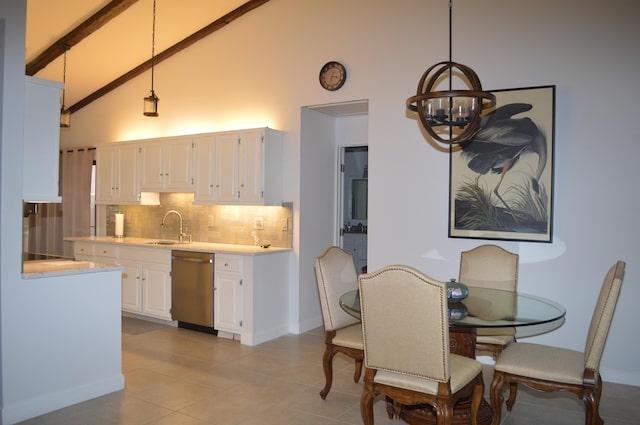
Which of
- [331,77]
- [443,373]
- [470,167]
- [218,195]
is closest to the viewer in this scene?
[443,373]

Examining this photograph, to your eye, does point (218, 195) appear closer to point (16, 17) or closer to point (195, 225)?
point (195, 225)

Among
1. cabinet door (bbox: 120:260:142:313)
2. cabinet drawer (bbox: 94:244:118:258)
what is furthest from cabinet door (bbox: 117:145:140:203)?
cabinet door (bbox: 120:260:142:313)

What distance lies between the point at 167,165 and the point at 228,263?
170 cm

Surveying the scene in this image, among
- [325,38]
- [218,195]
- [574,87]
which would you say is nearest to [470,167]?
[574,87]

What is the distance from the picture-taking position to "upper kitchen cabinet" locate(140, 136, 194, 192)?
19.7 feet

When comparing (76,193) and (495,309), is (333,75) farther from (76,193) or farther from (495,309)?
(76,193)

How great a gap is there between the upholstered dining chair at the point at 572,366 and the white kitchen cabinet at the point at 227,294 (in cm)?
275

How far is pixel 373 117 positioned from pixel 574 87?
1.76 meters

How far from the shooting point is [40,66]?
645 cm

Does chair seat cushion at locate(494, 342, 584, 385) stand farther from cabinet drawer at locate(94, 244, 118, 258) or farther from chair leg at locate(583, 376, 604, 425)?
cabinet drawer at locate(94, 244, 118, 258)

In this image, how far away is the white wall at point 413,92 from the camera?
4.04 metres

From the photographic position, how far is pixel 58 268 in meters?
3.63

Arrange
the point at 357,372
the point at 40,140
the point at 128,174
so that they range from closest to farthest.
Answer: the point at 40,140 → the point at 357,372 → the point at 128,174

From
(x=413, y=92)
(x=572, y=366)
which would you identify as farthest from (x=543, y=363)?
(x=413, y=92)
